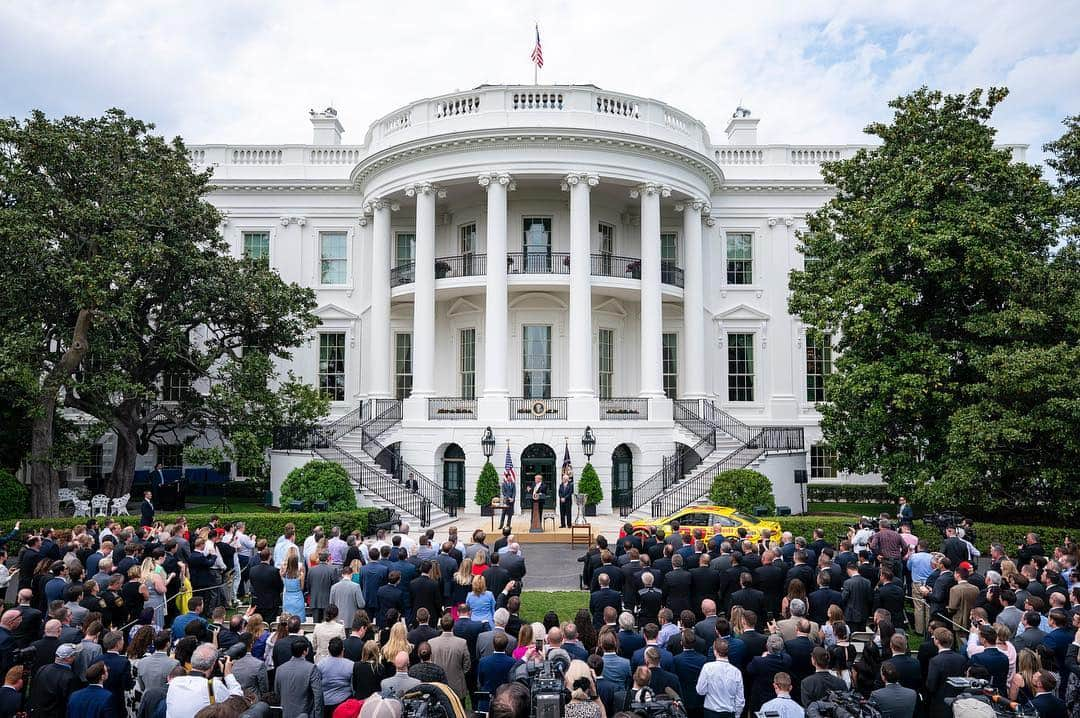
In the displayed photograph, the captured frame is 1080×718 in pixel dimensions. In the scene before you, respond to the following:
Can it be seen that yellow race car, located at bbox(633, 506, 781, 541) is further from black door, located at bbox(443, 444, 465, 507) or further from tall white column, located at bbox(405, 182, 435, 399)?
tall white column, located at bbox(405, 182, 435, 399)

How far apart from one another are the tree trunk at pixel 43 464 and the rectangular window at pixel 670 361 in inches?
893

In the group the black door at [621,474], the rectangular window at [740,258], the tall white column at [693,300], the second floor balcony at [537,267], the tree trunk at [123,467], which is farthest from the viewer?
the rectangular window at [740,258]

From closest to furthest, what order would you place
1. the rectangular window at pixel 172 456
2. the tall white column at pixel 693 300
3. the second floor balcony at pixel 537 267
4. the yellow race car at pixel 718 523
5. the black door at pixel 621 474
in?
the yellow race car at pixel 718 523 < the black door at pixel 621 474 < the second floor balcony at pixel 537 267 < the tall white column at pixel 693 300 < the rectangular window at pixel 172 456

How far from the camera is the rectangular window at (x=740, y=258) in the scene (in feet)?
106

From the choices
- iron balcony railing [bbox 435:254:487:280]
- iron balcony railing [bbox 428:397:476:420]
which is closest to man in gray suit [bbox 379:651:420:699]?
iron balcony railing [bbox 428:397:476:420]

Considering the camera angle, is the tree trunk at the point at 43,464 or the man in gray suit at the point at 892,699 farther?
the tree trunk at the point at 43,464

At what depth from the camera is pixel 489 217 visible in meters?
25.9

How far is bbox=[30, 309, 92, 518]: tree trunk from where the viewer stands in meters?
20.4

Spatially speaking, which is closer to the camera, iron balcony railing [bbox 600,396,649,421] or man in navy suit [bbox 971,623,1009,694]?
man in navy suit [bbox 971,623,1009,694]

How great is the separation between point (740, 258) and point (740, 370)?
515 cm

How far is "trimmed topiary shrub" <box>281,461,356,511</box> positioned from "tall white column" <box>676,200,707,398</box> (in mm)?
13982

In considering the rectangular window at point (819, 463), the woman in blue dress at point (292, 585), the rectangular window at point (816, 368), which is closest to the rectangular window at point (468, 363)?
the rectangular window at point (816, 368)

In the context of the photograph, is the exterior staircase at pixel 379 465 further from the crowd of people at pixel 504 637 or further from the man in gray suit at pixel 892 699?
the man in gray suit at pixel 892 699

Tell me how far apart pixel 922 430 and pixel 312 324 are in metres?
20.1
